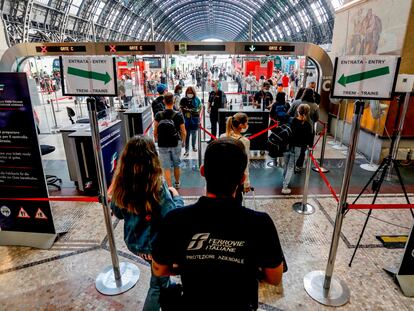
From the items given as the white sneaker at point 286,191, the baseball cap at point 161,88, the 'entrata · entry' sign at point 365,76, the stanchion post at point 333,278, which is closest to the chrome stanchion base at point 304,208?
the white sneaker at point 286,191

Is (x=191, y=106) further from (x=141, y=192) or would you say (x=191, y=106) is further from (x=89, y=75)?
(x=141, y=192)

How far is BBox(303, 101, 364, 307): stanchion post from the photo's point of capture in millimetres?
2377

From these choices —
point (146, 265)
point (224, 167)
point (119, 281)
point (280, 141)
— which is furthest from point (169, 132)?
point (224, 167)

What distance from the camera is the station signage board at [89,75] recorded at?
234 centimetres

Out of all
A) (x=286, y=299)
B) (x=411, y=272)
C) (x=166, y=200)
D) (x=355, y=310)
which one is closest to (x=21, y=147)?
(x=166, y=200)

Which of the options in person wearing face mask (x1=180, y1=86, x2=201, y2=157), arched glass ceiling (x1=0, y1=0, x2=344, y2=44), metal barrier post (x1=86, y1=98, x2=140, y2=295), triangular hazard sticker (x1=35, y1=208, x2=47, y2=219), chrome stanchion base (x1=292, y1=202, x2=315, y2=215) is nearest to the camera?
metal barrier post (x1=86, y1=98, x2=140, y2=295)

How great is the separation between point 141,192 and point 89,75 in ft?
4.05

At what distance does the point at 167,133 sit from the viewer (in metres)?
4.36

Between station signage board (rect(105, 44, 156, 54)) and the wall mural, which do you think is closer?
station signage board (rect(105, 44, 156, 54))

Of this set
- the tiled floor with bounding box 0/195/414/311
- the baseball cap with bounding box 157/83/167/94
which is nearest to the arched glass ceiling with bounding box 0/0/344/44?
the baseball cap with bounding box 157/83/167/94

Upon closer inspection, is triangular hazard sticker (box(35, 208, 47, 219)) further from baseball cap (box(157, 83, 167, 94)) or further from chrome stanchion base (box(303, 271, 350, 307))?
baseball cap (box(157, 83, 167, 94))

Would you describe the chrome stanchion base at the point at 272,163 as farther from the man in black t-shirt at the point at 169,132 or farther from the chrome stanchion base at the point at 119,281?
the chrome stanchion base at the point at 119,281

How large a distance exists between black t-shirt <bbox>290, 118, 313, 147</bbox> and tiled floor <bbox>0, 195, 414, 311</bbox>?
1.08 m

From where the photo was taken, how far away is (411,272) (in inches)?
114
